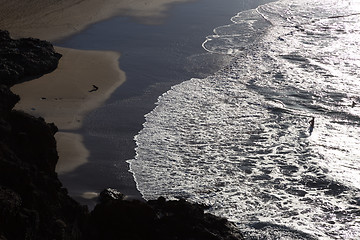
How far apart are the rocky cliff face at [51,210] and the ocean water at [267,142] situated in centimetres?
195

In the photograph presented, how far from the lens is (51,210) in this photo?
6.37 meters

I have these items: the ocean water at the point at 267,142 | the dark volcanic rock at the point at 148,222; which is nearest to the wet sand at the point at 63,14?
the ocean water at the point at 267,142

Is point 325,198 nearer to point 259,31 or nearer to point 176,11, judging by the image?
point 259,31

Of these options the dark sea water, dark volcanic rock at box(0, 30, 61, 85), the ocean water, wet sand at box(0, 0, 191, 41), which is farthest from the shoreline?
wet sand at box(0, 0, 191, 41)

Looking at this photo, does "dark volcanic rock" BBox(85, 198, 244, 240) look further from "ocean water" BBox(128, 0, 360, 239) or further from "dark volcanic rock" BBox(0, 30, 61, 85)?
"dark volcanic rock" BBox(0, 30, 61, 85)

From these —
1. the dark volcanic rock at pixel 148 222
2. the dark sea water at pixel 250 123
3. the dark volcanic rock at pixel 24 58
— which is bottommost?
the dark sea water at pixel 250 123

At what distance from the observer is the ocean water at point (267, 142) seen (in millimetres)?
9703

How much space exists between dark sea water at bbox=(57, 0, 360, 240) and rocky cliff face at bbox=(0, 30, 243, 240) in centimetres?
191

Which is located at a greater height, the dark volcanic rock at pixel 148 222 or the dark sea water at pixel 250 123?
the dark volcanic rock at pixel 148 222

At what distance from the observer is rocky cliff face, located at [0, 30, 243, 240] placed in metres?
5.91

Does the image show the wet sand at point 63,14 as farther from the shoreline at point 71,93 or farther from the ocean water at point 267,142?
the ocean water at point 267,142

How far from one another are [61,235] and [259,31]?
17468 millimetres

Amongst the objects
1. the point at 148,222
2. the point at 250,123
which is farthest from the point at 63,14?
the point at 148,222

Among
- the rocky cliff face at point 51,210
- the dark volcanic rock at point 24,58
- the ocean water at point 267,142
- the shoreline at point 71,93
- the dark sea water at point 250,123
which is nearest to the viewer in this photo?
the rocky cliff face at point 51,210
